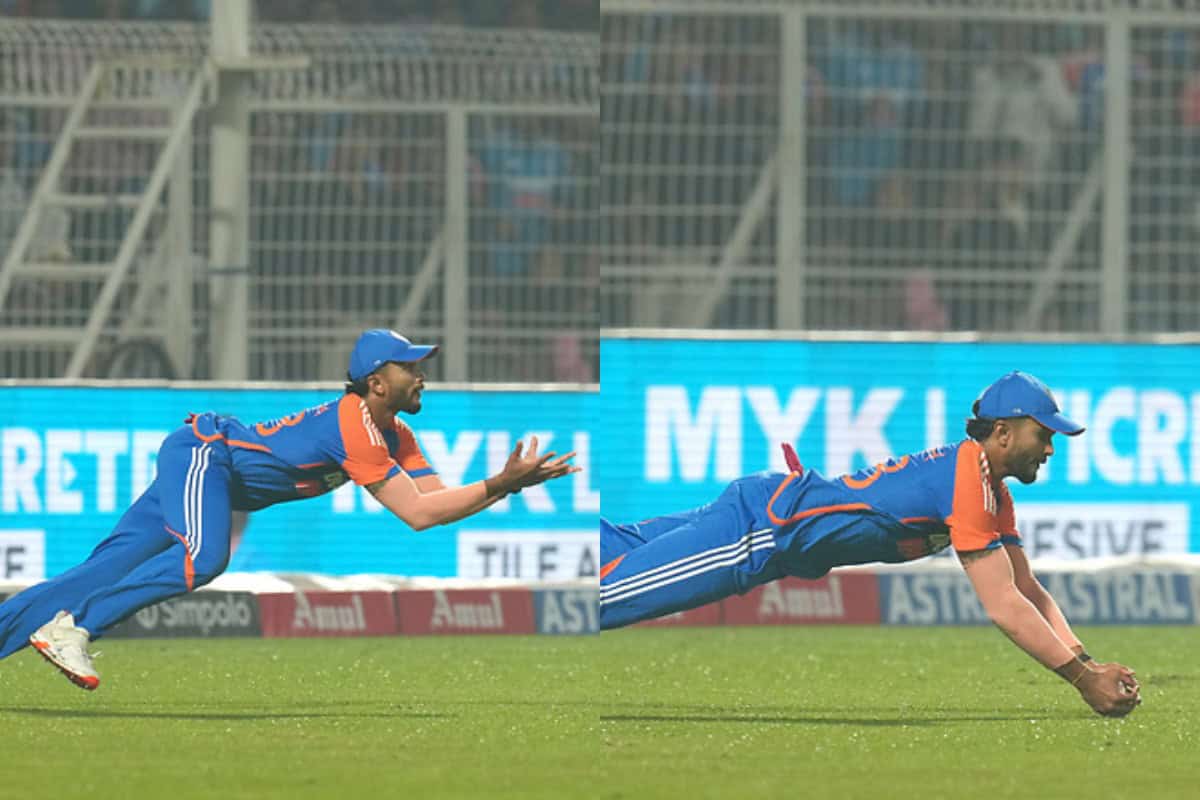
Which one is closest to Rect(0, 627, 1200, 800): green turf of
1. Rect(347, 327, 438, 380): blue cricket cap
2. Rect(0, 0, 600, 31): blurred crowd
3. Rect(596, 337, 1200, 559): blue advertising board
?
Rect(347, 327, 438, 380): blue cricket cap

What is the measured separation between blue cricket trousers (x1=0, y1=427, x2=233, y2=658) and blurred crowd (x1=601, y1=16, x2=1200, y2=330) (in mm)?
5383

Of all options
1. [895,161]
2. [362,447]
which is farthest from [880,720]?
[895,161]

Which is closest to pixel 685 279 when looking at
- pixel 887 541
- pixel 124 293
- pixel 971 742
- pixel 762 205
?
pixel 762 205

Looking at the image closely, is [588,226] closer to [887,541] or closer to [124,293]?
[124,293]

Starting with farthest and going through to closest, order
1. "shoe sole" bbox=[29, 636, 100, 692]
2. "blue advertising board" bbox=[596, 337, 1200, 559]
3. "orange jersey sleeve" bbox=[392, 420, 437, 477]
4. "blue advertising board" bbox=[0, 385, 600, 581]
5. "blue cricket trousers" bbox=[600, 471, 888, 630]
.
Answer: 1. "blue advertising board" bbox=[596, 337, 1200, 559]
2. "blue advertising board" bbox=[0, 385, 600, 581]
3. "orange jersey sleeve" bbox=[392, 420, 437, 477]
4. "blue cricket trousers" bbox=[600, 471, 888, 630]
5. "shoe sole" bbox=[29, 636, 100, 692]

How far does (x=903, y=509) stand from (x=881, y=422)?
5.38 metres

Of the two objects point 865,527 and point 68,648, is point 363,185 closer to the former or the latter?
point 68,648

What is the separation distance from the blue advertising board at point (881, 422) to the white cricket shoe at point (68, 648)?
210 inches

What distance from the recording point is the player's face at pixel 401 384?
9.32 metres

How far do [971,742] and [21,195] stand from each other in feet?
26.9

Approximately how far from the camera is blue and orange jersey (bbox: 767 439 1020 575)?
866 cm

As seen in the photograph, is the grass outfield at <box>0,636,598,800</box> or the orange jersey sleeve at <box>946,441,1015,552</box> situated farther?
the orange jersey sleeve at <box>946,441,1015,552</box>

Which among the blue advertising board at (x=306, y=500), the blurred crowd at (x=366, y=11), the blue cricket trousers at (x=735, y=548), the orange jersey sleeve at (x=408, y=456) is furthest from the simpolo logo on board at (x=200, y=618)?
the blue cricket trousers at (x=735, y=548)

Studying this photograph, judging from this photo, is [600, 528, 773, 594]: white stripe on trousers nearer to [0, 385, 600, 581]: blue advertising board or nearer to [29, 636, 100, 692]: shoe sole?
[29, 636, 100, 692]: shoe sole
